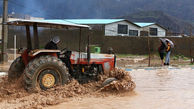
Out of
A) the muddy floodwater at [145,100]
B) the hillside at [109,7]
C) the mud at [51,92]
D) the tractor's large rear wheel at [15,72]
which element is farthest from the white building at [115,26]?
the hillside at [109,7]

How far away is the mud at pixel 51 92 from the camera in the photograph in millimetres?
6199

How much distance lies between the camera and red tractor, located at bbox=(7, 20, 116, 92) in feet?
22.1

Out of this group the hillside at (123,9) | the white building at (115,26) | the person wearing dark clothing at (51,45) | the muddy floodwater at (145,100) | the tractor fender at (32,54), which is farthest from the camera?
the hillside at (123,9)

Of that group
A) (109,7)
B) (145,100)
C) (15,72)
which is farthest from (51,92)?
(109,7)

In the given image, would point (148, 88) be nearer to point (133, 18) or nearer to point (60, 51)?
point (60, 51)

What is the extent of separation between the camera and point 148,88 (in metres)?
8.66

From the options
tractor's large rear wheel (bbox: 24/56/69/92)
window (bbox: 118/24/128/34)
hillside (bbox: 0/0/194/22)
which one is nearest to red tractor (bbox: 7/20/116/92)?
tractor's large rear wheel (bbox: 24/56/69/92)

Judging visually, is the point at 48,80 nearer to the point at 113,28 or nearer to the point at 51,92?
the point at 51,92

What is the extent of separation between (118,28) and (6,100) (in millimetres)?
36419

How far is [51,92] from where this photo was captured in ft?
22.3

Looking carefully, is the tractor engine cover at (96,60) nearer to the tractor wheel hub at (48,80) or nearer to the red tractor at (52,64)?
the red tractor at (52,64)

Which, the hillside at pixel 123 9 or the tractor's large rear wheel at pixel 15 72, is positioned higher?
the hillside at pixel 123 9

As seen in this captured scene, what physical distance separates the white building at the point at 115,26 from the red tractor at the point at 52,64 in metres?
30.0

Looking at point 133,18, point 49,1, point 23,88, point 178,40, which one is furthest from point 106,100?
point 49,1
